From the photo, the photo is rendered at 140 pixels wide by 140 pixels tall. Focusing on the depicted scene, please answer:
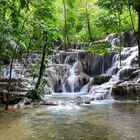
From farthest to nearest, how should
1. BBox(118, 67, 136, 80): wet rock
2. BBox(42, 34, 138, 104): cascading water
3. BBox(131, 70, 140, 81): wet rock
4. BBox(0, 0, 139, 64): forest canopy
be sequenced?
1. BBox(42, 34, 138, 104): cascading water
2. BBox(118, 67, 136, 80): wet rock
3. BBox(131, 70, 140, 81): wet rock
4. BBox(0, 0, 139, 64): forest canopy

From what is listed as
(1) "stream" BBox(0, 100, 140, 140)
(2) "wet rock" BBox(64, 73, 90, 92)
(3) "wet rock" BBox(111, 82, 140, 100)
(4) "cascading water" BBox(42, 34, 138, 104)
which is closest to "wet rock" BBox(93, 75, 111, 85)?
(4) "cascading water" BBox(42, 34, 138, 104)

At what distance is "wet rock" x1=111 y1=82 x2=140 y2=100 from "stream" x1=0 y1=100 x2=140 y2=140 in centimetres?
445

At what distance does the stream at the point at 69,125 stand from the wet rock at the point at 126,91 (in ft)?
14.6

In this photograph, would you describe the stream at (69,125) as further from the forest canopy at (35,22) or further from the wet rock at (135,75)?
the wet rock at (135,75)

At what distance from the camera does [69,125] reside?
346 inches

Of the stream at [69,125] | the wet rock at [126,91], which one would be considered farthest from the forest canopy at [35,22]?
the wet rock at [126,91]

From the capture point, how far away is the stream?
739 cm

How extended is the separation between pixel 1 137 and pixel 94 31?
96.4 feet

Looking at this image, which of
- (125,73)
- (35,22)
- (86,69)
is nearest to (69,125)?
(35,22)

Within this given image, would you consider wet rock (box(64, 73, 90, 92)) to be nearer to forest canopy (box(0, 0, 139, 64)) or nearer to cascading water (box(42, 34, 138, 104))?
cascading water (box(42, 34, 138, 104))

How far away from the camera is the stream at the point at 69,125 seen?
291 inches

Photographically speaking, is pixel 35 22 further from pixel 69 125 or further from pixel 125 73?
pixel 125 73

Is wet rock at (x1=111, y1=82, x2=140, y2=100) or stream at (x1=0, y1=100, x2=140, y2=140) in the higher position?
wet rock at (x1=111, y1=82, x2=140, y2=100)

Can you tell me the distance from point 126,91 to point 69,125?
26.0 feet
